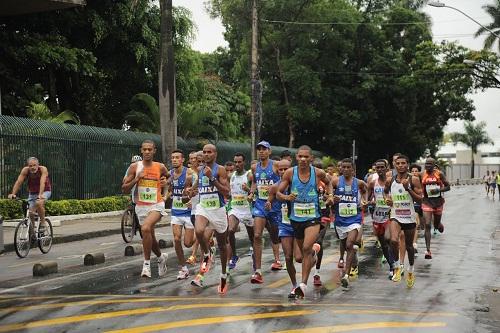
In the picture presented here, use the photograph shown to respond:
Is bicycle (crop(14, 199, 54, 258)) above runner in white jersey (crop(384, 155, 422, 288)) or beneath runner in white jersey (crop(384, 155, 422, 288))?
beneath

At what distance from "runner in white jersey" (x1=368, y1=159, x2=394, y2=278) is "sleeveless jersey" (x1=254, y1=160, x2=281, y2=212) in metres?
1.93

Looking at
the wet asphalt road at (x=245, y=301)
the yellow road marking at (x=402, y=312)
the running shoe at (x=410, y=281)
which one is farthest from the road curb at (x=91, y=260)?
the yellow road marking at (x=402, y=312)

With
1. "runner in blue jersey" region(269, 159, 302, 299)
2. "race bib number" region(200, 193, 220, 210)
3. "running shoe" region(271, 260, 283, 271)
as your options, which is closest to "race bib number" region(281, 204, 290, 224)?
"runner in blue jersey" region(269, 159, 302, 299)

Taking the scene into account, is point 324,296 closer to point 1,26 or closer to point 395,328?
point 395,328

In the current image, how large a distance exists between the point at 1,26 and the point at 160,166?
1817 cm

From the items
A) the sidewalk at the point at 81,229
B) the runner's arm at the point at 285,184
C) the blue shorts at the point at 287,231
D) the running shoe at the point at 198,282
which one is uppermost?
the runner's arm at the point at 285,184

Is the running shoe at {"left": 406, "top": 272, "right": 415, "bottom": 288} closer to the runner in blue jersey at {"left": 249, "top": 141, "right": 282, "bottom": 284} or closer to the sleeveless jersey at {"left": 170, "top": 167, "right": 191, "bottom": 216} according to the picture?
the runner in blue jersey at {"left": 249, "top": 141, "right": 282, "bottom": 284}

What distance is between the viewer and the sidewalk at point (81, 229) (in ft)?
55.1

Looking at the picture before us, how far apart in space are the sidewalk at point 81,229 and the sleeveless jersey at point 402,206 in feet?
28.6

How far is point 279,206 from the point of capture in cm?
1102

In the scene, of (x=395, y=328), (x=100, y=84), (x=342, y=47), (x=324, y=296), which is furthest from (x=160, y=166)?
(x=342, y=47)

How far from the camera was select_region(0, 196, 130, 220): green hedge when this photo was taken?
19156 millimetres

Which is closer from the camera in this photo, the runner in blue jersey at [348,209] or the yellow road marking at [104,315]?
the yellow road marking at [104,315]

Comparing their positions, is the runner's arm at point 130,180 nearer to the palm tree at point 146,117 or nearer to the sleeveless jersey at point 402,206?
the sleeveless jersey at point 402,206
